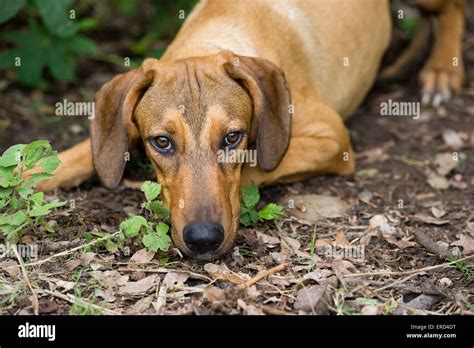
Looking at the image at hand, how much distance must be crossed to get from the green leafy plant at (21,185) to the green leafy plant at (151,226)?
1.45ft

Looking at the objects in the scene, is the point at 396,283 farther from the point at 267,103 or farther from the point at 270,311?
the point at 267,103

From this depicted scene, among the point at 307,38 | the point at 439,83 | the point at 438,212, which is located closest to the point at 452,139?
the point at 439,83

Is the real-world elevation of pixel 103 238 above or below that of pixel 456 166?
below

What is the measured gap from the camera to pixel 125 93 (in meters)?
4.97

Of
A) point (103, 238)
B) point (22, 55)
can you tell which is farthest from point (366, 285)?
point (22, 55)

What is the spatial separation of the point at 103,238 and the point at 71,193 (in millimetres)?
1043

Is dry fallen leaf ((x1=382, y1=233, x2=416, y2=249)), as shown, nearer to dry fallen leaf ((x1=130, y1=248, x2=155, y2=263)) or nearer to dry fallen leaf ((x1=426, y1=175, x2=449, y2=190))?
dry fallen leaf ((x1=426, y1=175, x2=449, y2=190))

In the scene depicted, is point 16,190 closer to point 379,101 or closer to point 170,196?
point 170,196

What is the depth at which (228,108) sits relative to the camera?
189 inches

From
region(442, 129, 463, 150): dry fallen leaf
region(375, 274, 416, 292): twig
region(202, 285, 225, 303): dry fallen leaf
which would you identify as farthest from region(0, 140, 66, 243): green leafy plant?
region(442, 129, 463, 150): dry fallen leaf

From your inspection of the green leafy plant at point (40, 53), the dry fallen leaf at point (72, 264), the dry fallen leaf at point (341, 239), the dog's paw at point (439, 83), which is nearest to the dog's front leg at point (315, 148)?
the dry fallen leaf at point (341, 239)

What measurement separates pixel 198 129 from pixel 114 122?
0.68 m

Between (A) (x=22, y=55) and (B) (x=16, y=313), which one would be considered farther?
(A) (x=22, y=55)
